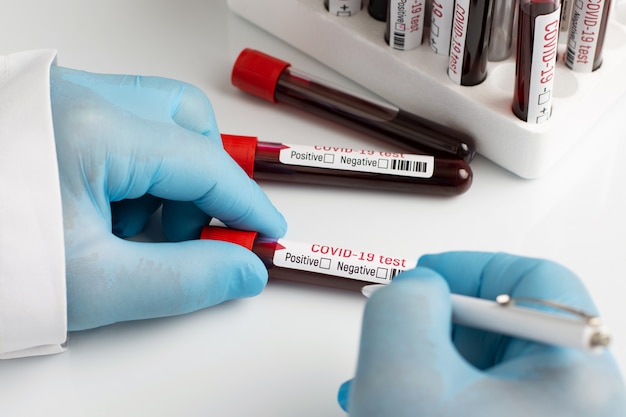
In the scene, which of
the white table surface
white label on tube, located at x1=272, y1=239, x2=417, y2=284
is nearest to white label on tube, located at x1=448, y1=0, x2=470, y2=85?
the white table surface

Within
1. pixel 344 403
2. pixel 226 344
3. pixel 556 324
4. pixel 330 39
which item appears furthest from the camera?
pixel 330 39

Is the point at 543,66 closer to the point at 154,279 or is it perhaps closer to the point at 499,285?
the point at 499,285

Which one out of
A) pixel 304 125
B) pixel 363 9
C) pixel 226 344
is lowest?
pixel 226 344

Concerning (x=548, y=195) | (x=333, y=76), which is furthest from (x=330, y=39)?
(x=548, y=195)

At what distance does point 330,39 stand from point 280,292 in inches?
13.1

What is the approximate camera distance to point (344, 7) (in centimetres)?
99

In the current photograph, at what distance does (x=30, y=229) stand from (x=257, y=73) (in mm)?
372

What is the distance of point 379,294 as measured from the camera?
60 centimetres

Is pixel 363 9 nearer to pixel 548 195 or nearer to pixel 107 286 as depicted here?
pixel 548 195

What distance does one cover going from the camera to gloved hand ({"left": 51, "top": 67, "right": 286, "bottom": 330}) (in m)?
0.74

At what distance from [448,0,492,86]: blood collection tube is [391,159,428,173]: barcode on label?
0.10 metres

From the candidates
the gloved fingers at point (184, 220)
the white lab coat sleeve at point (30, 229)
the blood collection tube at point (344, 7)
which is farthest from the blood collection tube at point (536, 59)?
the white lab coat sleeve at point (30, 229)

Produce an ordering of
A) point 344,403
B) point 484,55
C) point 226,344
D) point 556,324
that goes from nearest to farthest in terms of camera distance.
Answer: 1. point 556,324
2. point 344,403
3. point 226,344
4. point 484,55

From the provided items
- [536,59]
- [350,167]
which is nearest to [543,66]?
[536,59]
